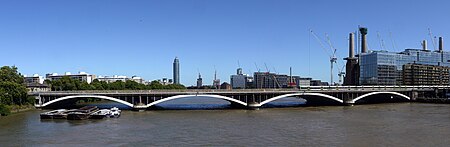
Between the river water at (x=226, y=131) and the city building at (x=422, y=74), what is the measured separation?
10284 cm

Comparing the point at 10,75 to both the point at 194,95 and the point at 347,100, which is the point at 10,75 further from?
the point at 347,100

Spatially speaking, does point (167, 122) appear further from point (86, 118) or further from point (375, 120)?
point (375, 120)

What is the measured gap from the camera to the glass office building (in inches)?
5940

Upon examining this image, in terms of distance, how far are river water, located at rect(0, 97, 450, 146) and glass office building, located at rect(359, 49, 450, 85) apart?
323 ft

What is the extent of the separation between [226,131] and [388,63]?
12452 cm

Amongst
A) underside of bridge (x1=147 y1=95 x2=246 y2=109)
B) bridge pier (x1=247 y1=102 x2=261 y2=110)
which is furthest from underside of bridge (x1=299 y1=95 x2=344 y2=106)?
underside of bridge (x1=147 y1=95 x2=246 y2=109)

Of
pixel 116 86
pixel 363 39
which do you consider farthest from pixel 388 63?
pixel 116 86

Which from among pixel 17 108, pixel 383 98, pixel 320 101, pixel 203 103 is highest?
pixel 383 98

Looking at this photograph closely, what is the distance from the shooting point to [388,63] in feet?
498

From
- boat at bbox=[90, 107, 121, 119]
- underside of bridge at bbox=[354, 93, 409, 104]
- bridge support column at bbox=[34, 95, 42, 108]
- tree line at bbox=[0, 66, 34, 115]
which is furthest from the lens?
underside of bridge at bbox=[354, 93, 409, 104]

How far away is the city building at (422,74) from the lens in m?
151

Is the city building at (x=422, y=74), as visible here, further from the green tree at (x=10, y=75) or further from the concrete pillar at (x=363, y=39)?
the green tree at (x=10, y=75)

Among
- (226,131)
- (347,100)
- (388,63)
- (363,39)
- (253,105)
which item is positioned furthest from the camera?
(363,39)

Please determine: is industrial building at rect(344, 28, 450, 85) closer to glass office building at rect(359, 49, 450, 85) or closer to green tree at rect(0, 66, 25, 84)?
glass office building at rect(359, 49, 450, 85)
